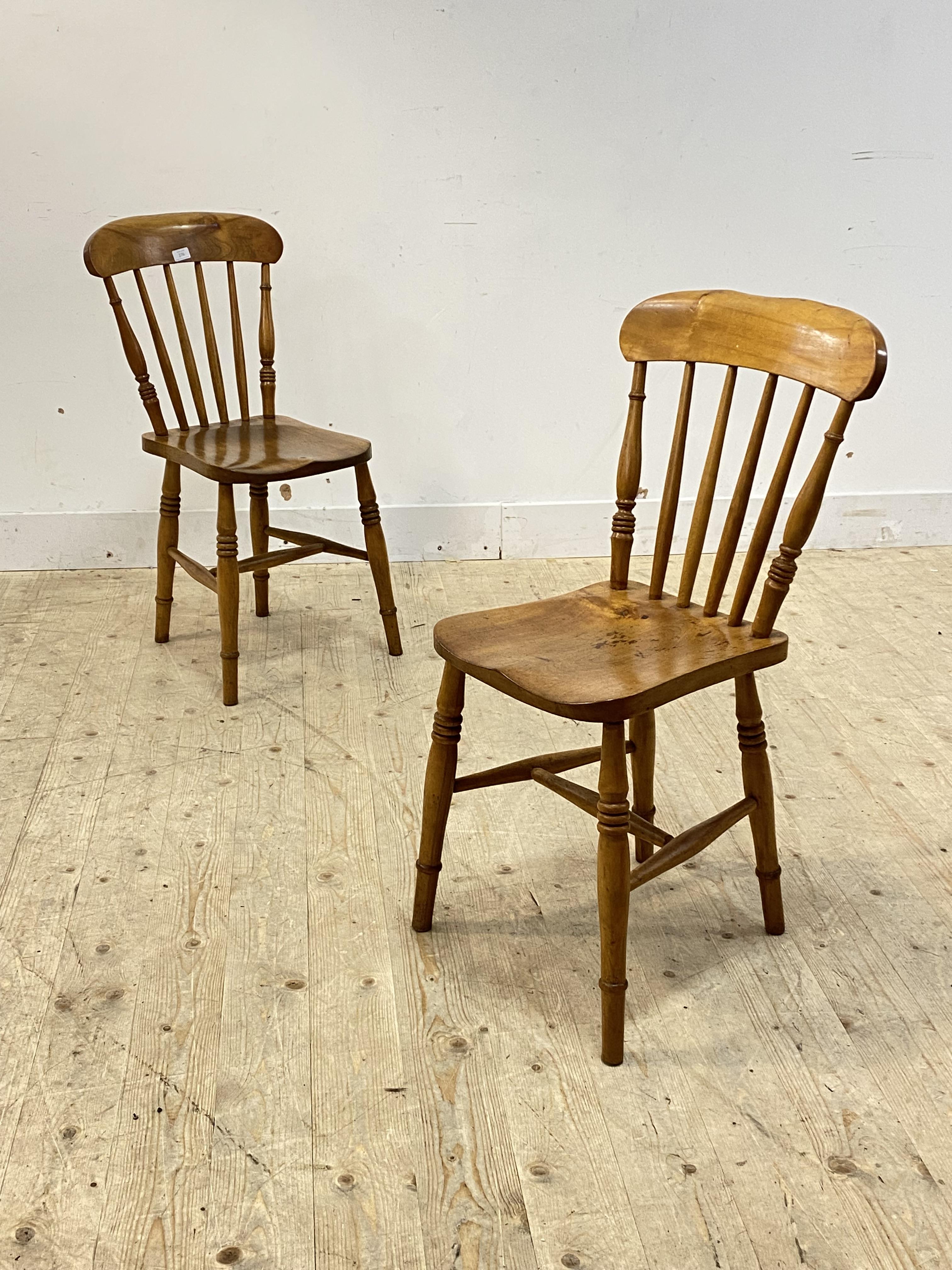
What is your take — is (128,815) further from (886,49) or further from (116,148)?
(886,49)

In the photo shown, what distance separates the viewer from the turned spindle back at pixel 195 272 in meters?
2.42

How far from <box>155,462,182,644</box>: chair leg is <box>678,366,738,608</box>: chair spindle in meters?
1.28

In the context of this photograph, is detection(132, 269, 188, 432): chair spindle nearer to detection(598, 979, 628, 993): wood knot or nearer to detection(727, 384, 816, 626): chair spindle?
detection(727, 384, 816, 626): chair spindle

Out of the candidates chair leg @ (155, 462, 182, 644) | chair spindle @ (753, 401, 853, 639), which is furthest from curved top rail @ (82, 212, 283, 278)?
chair spindle @ (753, 401, 853, 639)

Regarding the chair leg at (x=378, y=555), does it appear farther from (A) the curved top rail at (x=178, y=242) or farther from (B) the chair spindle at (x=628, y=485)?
(B) the chair spindle at (x=628, y=485)

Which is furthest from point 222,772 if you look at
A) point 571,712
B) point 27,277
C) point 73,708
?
point 27,277

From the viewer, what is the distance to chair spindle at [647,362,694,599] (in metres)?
1.66

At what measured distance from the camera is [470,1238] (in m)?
1.26

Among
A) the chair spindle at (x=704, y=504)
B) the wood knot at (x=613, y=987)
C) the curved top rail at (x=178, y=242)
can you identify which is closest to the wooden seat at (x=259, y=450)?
the curved top rail at (x=178, y=242)

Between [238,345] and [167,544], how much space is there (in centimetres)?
46

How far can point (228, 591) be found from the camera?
7.84 feet

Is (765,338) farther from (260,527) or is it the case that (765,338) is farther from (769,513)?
→ (260,527)

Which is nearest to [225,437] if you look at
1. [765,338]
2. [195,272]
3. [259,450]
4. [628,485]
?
[259,450]

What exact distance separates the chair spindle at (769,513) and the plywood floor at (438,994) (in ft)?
1.67
